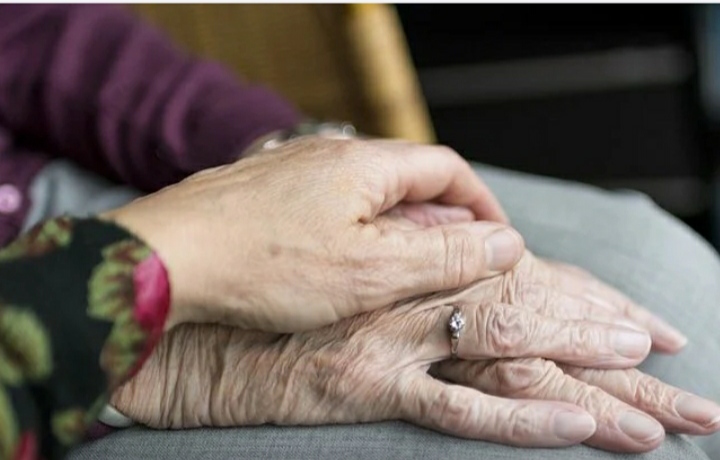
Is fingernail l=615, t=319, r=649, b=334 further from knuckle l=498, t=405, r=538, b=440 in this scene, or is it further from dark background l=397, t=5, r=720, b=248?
dark background l=397, t=5, r=720, b=248

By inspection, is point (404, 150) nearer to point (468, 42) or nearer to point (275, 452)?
point (275, 452)

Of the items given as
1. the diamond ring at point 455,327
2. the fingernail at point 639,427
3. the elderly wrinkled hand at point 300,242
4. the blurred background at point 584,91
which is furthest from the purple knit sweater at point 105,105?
the blurred background at point 584,91

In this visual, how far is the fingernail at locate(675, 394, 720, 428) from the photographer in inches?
29.3

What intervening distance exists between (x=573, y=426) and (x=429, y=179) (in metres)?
0.24

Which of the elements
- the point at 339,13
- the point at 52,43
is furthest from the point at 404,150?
the point at 339,13

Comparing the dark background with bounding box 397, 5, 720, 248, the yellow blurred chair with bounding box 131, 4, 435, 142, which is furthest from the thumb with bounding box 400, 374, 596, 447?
the dark background with bounding box 397, 5, 720, 248

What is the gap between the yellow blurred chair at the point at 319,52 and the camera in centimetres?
136

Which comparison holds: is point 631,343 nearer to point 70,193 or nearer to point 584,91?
point 70,193

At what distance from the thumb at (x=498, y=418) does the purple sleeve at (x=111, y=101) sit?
0.41 m

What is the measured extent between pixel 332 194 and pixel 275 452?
0.18 meters

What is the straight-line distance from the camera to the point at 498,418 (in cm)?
71

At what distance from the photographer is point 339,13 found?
4.43ft

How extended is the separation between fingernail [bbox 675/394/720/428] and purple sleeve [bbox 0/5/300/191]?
0.50 meters

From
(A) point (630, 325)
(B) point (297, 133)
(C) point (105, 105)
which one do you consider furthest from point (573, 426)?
(C) point (105, 105)
